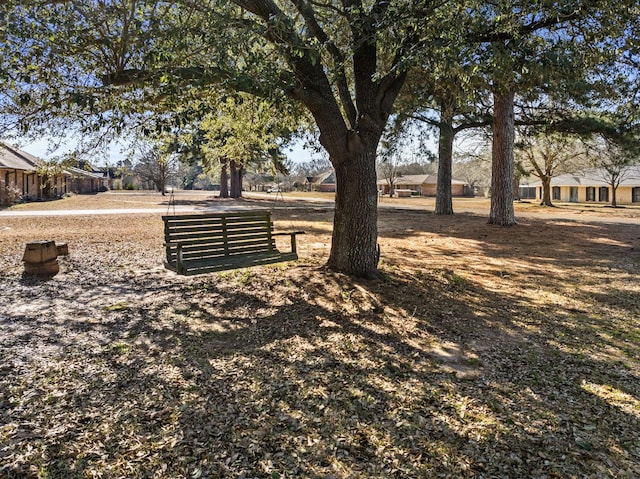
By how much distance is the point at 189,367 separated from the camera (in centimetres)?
365

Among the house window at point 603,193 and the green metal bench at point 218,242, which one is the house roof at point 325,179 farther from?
the green metal bench at point 218,242

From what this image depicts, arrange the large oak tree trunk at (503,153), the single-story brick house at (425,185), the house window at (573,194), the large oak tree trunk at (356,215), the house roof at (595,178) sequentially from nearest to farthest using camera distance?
the large oak tree trunk at (356,215) → the large oak tree trunk at (503,153) → the house roof at (595,178) → the house window at (573,194) → the single-story brick house at (425,185)

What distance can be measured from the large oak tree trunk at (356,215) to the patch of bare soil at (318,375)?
353mm

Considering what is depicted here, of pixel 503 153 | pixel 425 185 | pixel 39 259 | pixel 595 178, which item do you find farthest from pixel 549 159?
pixel 39 259

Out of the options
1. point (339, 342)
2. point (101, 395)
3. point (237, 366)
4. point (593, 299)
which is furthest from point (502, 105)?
point (101, 395)

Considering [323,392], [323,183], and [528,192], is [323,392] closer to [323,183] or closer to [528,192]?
[528,192]

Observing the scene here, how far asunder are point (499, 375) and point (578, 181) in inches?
1890

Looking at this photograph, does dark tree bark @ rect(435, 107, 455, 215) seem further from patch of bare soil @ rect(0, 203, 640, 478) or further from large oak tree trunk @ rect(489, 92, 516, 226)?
patch of bare soil @ rect(0, 203, 640, 478)

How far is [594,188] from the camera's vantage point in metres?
42.7

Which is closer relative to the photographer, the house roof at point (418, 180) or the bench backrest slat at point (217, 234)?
the bench backrest slat at point (217, 234)

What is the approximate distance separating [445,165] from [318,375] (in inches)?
659

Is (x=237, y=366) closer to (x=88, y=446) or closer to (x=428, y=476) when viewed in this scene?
(x=88, y=446)

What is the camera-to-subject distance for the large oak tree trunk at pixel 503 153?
13.6 meters

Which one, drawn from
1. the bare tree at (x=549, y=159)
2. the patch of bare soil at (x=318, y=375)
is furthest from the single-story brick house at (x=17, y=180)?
the bare tree at (x=549, y=159)
